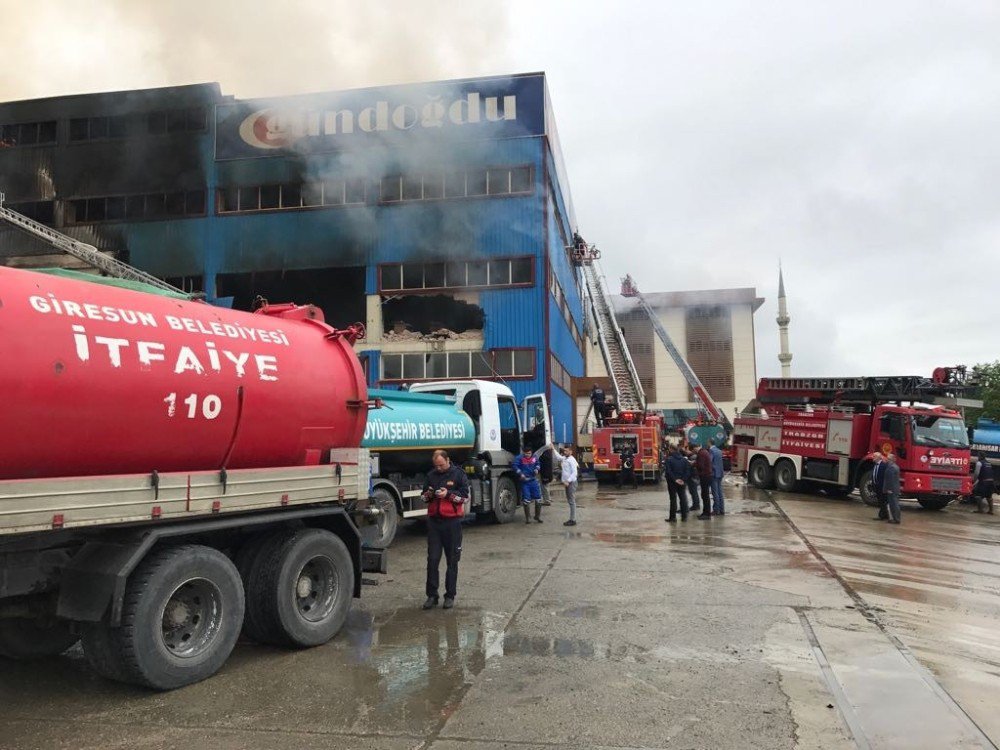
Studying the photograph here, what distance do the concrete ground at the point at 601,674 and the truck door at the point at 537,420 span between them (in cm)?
646

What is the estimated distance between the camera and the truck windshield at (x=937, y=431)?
15.9m

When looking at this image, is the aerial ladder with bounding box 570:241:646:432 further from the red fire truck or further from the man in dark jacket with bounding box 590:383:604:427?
the red fire truck

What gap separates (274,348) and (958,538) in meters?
11.9

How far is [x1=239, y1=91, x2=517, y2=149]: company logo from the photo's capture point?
89.1 ft

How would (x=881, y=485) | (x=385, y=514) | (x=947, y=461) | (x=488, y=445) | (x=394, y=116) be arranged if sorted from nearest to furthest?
1. (x=385, y=514)
2. (x=488, y=445)
3. (x=881, y=485)
4. (x=947, y=461)
5. (x=394, y=116)

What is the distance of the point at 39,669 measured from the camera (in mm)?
4824

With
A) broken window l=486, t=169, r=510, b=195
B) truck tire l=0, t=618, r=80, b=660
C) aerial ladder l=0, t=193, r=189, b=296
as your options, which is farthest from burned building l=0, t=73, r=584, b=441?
truck tire l=0, t=618, r=80, b=660

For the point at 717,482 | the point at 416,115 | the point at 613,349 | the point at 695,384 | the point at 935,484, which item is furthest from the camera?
the point at 695,384

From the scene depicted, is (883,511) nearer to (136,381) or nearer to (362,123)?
(136,381)

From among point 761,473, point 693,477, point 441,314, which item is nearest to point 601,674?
point 693,477

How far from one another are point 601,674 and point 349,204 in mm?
26403

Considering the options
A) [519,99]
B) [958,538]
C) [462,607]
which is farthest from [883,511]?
[519,99]

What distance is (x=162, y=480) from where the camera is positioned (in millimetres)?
4332

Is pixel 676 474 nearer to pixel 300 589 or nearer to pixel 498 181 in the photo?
pixel 300 589
